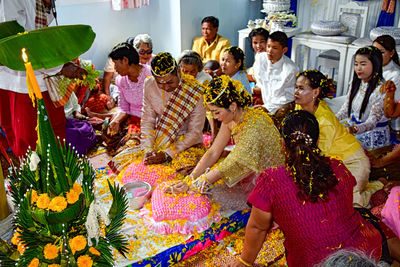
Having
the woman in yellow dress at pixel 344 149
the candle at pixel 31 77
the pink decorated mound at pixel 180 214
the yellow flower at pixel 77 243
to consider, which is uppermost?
the candle at pixel 31 77

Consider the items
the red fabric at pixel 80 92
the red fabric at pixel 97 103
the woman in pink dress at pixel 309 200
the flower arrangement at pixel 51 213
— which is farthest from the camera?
the red fabric at pixel 97 103

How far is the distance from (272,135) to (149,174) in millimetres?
1004

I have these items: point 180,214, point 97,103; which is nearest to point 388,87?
point 180,214

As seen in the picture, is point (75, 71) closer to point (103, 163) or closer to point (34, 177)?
point (103, 163)

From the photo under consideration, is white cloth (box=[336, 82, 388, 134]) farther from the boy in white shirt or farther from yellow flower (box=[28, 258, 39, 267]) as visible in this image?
yellow flower (box=[28, 258, 39, 267])

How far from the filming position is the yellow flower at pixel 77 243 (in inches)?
57.4

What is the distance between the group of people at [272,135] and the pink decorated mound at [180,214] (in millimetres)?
81

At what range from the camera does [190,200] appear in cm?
261

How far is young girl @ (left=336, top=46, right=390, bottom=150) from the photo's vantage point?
3389 millimetres

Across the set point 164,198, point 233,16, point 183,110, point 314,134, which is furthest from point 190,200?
point 233,16

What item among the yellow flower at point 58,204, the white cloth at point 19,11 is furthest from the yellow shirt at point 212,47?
the yellow flower at point 58,204

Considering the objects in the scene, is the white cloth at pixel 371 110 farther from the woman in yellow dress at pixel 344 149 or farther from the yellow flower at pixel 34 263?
the yellow flower at pixel 34 263

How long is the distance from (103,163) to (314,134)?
2464 millimetres

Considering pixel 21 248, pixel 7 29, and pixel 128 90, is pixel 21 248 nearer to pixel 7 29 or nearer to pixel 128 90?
pixel 7 29
